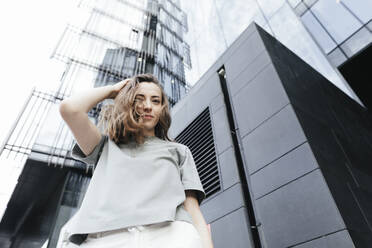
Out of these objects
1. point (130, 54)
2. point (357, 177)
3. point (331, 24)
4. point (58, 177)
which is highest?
point (130, 54)

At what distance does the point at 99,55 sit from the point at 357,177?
1715 cm

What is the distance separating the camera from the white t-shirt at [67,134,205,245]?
3.22ft

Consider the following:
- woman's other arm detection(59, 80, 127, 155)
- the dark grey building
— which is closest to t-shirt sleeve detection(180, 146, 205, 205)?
woman's other arm detection(59, 80, 127, 155)

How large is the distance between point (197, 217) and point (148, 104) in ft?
2.42

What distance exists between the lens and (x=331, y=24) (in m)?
8.93

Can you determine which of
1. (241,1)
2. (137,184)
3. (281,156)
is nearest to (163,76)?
(241,1)

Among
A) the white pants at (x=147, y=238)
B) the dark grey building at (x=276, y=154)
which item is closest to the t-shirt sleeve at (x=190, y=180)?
the white pants at (x=147, y=238)

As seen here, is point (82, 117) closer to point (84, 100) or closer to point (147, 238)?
point (84, 100)

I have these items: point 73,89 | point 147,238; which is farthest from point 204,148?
point 73,89

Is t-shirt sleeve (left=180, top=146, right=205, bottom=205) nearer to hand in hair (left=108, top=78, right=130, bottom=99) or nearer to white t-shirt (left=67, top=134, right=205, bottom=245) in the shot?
white t-shirt (left=67, top=134, right=205, bottom=245)

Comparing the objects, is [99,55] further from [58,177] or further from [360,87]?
[360,87]

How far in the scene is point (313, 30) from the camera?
30.2 feet

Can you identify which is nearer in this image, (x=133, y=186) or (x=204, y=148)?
(x=133, y=186)

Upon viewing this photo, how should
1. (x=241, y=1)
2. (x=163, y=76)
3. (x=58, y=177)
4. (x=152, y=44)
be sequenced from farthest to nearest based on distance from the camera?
1. (x=152, y=44)
2. (x=163, y=76)
3. (x=58, y=177)
4. (x=241, y=1)
